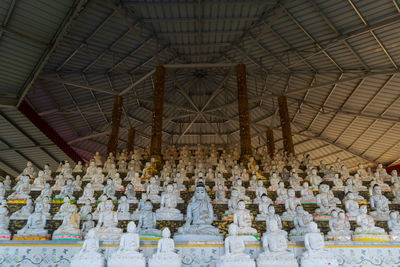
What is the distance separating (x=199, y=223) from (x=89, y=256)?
9.25ft

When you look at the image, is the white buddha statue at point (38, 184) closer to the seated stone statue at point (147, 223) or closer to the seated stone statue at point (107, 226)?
the seated stone statue at point (107, 226)

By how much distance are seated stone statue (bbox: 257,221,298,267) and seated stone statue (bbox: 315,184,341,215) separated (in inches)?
148

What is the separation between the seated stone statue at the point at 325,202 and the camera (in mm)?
9661

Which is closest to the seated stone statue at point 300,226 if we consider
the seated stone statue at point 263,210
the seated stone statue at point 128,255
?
the seated stone statue at point 263,210

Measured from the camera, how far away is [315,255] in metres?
6.14

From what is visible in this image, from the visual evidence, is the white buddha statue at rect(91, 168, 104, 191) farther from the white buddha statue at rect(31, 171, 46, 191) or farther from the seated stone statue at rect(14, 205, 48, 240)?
the seated stone statue at rect(14, 205, 48, 240)

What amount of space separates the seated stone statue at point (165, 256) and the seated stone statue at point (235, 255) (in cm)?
83

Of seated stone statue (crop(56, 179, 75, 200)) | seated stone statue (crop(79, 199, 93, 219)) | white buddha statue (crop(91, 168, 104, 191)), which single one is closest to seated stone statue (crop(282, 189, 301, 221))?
seated stone statue (crop(79, 199, 93, 219))

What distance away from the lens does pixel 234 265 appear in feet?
19.5

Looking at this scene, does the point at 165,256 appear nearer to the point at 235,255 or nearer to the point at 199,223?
the point at 235,255

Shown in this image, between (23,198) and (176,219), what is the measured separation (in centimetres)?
564

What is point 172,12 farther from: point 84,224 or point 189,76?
point 84,224

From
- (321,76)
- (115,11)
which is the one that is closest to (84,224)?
(115,11)

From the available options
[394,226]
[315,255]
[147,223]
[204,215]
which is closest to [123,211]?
[147,223]
